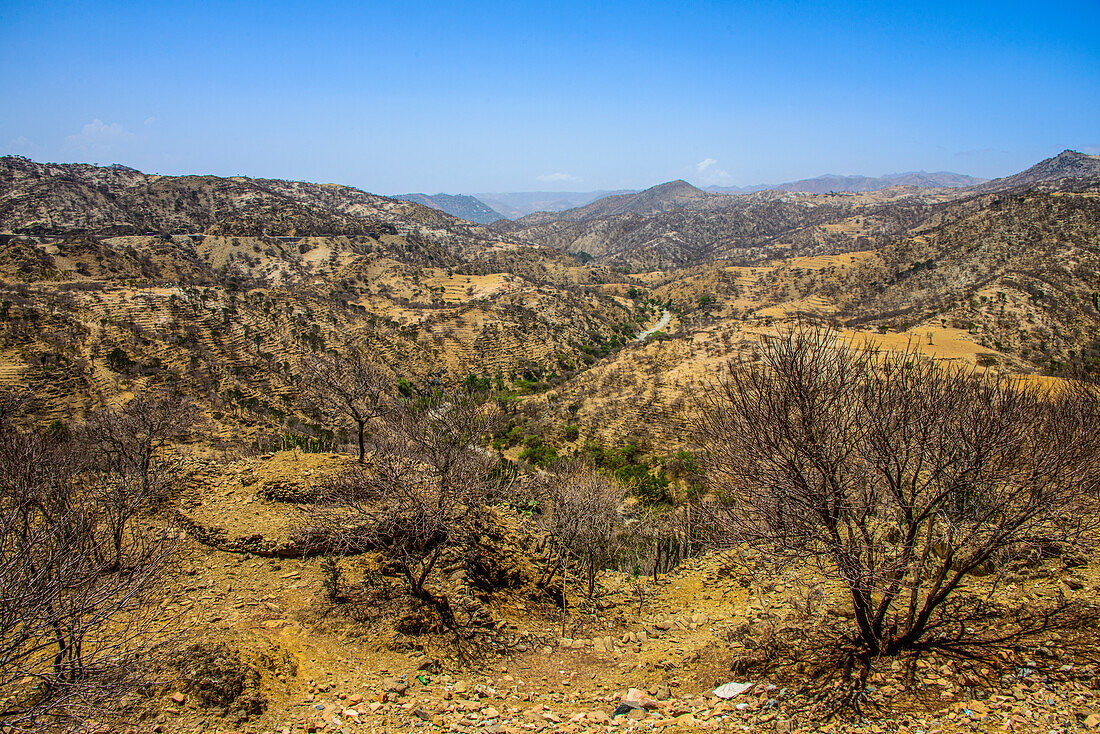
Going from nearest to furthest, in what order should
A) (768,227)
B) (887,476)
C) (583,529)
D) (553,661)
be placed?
(887,476) → (553,661) → (583,529) → (768,227)

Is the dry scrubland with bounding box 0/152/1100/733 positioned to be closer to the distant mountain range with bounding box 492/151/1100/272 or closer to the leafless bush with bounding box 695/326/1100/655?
the leafless bush with bounding box 695/326/1100/655

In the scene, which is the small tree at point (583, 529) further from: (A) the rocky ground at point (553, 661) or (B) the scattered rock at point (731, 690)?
(B) the scattered rock at point (731, 690)

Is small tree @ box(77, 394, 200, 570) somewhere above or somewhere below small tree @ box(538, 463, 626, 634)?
above

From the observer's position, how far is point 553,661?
8859 mm

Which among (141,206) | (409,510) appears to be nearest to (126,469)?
(409,510)

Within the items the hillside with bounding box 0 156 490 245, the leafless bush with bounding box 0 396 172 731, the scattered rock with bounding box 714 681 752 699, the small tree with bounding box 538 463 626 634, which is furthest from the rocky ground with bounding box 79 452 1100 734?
the hillside with bounding box 0 156 490 245

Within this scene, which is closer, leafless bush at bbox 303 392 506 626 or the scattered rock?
the scattered rock

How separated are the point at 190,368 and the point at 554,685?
38.7 m

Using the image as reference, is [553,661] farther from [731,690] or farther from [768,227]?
[768,227]

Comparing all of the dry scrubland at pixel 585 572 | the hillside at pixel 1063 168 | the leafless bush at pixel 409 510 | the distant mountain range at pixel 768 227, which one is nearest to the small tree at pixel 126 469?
the dry scrubland at pixel 585 572

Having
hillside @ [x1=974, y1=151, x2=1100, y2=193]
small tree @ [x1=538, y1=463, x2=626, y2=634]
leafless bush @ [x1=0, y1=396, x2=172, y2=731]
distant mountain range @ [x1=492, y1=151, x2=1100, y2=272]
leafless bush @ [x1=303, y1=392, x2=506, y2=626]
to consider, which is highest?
hillside @ [x1=974, y1=151, x2=1100, y2=193]

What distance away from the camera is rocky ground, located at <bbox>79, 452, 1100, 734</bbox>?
19.9ft

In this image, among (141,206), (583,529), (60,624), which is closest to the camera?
(60,624)

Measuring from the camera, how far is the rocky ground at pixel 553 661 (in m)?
6.07
